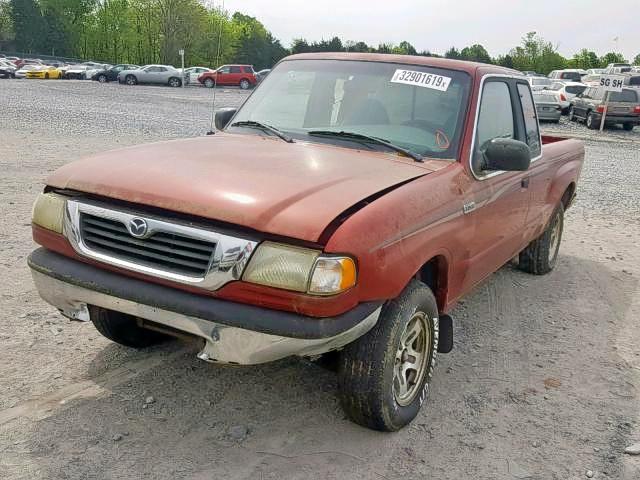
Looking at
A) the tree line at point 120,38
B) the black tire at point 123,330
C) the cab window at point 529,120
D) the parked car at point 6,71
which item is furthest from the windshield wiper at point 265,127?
the tree line at point 120,38

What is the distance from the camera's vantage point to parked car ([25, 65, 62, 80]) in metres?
48.5

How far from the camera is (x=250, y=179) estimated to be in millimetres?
3061

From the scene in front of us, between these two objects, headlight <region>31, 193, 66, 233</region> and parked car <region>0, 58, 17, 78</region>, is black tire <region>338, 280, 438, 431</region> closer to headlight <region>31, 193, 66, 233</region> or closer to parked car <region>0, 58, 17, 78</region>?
headlight <region>31, 193, 66, 233</region>

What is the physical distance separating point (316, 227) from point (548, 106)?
2405cm

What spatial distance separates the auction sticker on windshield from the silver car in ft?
143

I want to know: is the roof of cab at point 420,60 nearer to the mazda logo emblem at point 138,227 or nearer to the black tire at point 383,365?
the black tire at point 383,365

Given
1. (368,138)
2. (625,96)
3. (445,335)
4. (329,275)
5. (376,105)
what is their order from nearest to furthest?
1. (329,275)
2. (445,335)
3. (368,138)
4. (376,105)
5. (625,96)

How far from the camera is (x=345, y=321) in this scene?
2766 millimetres

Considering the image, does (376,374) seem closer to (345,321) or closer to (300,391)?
(345,321)

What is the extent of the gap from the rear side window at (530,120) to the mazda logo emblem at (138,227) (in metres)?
3.34

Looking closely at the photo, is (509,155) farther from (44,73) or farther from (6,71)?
(44,73)

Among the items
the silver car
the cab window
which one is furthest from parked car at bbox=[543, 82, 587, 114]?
the silver car

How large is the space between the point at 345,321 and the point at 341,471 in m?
0.78

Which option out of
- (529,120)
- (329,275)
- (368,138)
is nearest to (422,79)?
(368,138)
